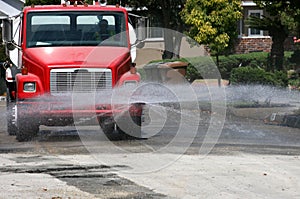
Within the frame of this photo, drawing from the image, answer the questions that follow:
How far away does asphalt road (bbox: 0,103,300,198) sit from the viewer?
9477 mm

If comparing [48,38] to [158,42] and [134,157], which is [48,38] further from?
[158,42]

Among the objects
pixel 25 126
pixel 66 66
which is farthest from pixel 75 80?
pixel 25 126

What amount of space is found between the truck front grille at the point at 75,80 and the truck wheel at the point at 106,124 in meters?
0.53

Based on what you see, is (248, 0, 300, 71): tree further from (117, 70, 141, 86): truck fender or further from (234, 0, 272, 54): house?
(117, 70, 141, 86): truck fender

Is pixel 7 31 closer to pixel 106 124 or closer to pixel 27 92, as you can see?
pixel 27 92

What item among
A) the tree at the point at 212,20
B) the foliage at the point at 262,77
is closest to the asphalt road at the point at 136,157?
the foliage at the point at 262,77

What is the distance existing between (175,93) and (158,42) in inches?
742

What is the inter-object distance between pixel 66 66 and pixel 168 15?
22.8m

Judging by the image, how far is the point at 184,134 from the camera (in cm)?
1594

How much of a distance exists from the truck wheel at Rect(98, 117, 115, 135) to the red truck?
17 mm

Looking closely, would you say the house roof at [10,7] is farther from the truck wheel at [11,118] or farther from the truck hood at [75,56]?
the truck hood at [75,56]

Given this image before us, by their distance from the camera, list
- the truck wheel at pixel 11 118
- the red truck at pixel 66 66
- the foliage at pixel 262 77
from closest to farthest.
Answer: the red truck at pixel 66 66
the truck wheel at pixel 11 118
the foliage at pixel 262 77

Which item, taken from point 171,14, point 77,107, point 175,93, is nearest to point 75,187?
point 77,107

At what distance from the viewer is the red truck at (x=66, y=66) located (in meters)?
14.5
